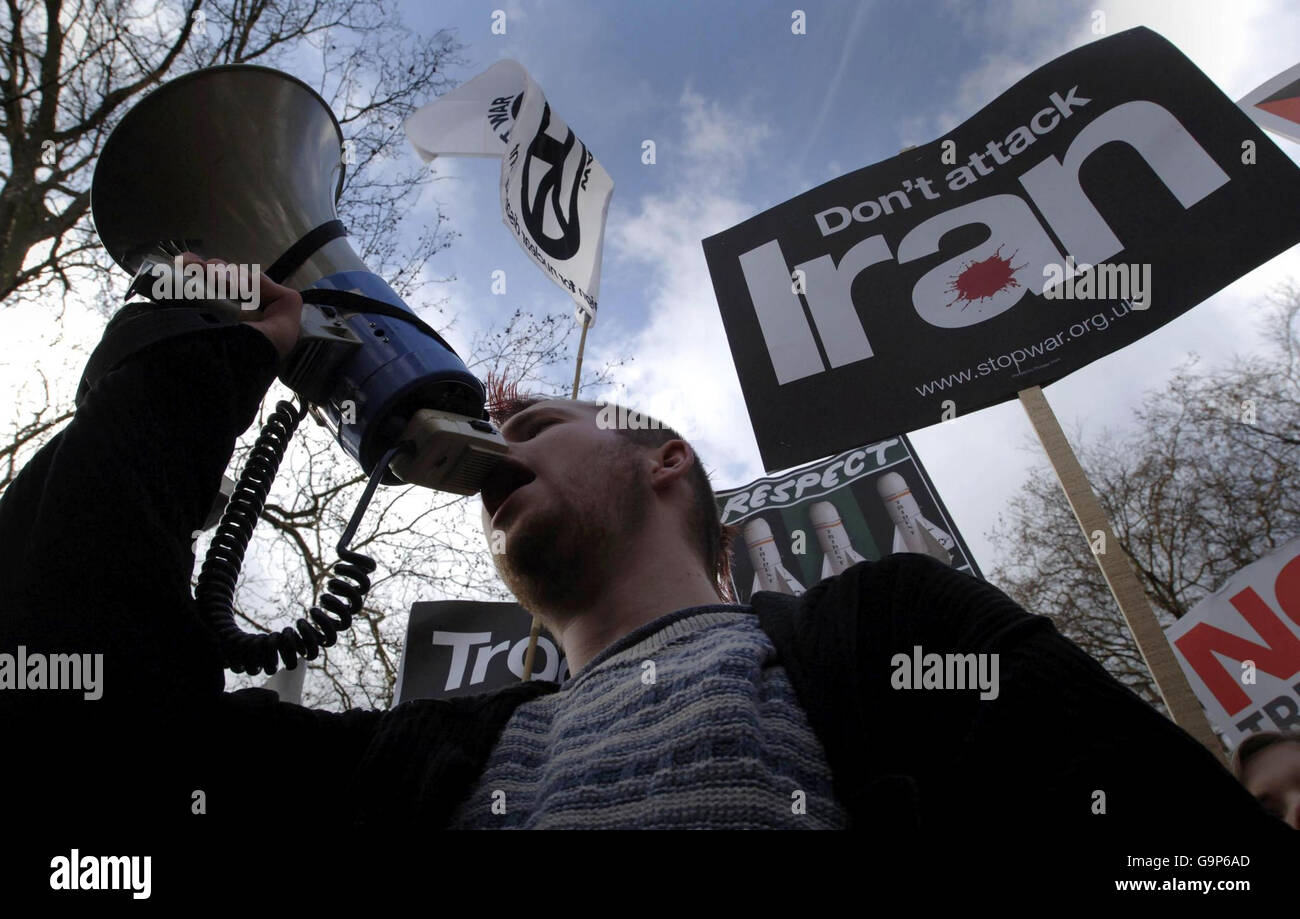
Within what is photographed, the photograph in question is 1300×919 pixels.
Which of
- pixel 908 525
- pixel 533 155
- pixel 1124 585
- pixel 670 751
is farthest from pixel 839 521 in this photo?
pixel 670 751

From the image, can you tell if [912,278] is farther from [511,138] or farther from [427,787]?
[427,787]

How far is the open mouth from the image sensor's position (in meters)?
1.56

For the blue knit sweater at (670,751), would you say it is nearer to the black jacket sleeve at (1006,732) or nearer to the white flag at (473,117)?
the black jacket sleeve at (1006,732)

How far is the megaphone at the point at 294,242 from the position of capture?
53.0 inches

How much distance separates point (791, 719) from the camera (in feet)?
3.58

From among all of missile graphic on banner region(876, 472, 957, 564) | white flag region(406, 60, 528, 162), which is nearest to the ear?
missile graphic on banner region(876, 472, 957, 564)

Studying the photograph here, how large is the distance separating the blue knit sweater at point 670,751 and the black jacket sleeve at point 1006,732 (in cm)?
8

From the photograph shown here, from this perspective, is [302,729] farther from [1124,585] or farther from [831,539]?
[831,539]

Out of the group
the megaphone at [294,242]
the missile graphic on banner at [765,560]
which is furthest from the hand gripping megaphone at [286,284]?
the missile graphic on banner at [765,560]

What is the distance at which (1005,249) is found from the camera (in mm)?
2875

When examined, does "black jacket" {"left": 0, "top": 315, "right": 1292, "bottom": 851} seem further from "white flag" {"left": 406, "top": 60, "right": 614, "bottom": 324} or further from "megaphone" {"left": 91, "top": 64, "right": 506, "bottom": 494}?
"white flag" {"left": 406, "top": 60, "right": 614, "bottom": 324}

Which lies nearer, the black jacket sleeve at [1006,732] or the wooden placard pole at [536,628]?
the black jacket sleeve at [1006,732]

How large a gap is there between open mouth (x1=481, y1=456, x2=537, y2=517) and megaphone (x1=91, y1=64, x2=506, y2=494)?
10cm
